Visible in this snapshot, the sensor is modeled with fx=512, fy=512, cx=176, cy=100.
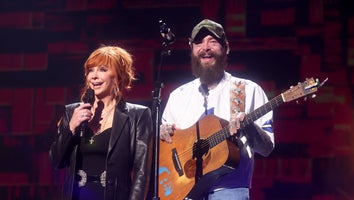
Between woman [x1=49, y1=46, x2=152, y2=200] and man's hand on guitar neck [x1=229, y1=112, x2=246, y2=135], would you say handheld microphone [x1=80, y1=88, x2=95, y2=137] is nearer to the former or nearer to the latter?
woman [x1=49, y1=46, x2=152, y2=200]

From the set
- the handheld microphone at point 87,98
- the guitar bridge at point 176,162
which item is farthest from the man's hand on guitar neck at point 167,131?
the handheld microphone at point 87,98

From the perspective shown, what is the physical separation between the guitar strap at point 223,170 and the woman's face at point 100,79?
922 millimetres

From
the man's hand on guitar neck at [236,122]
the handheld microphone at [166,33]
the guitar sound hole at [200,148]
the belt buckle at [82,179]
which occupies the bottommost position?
the belt buckle at [82,179]

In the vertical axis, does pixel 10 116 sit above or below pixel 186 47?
below

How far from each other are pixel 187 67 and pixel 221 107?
4.58 feet

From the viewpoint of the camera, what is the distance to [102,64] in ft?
11.8

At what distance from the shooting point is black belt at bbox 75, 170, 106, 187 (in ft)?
11.1

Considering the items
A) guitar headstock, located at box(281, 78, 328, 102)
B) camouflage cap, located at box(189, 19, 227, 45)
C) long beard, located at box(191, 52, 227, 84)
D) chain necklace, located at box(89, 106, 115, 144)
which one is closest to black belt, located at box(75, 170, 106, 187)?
chain necklace, located at box(89, 106, 115, 144)

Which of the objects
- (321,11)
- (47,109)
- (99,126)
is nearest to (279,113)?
(321,11)

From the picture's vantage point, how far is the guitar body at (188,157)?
370 cm

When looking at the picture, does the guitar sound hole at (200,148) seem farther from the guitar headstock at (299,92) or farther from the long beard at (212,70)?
the guitar headstock at (299,92)

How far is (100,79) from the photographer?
141 inches

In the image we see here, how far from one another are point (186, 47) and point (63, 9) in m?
1.50

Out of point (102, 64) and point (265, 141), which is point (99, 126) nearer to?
point (102, 64)
